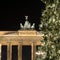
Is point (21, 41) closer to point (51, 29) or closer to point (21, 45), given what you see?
point (21, 45)

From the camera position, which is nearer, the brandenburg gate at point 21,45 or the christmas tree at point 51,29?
the christmas tree at point 51,29

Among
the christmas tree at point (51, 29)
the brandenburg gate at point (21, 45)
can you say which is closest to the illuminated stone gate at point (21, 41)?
the brandenburg gate at point (21, 45)

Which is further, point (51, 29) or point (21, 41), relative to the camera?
point (21, 41)

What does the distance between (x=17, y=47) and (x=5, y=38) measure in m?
0.48

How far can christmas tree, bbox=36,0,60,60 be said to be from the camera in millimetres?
4738

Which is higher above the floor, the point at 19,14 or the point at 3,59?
the point at 19,14

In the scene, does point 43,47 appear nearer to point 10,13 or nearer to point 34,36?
point 34,36

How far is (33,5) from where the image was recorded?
44.8ft

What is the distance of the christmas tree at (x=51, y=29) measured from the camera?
187 inches

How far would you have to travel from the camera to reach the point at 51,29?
4828 millimetres

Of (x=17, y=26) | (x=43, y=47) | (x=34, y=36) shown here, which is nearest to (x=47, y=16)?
(x=43, y=47)

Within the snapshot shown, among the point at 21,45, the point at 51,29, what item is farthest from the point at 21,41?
the point at 51,29

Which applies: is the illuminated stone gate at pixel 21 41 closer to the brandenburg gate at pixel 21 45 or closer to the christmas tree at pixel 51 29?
the brandenburg gate at pixel 21 45

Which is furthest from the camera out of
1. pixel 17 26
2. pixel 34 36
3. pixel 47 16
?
pixel 17 26
